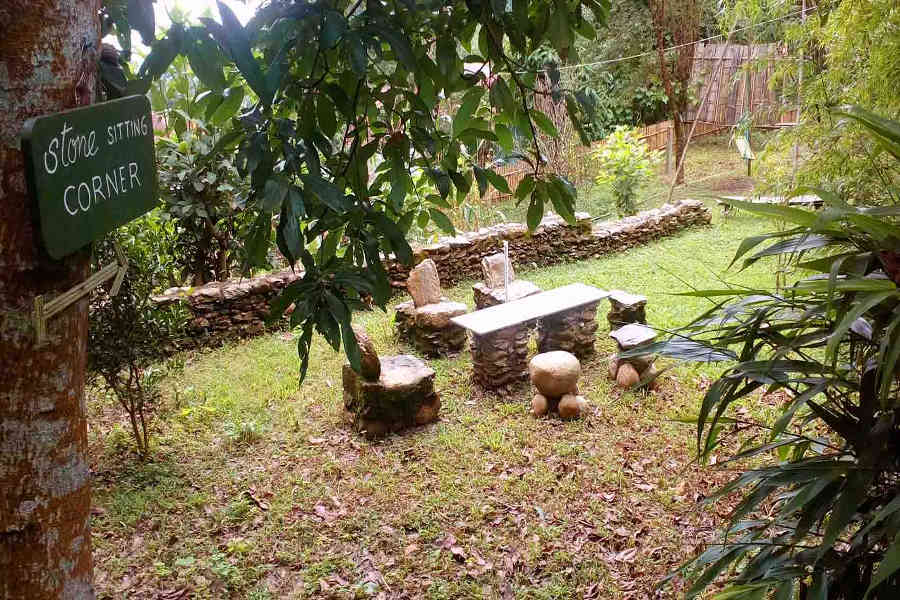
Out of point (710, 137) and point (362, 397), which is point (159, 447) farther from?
point (710, 137)

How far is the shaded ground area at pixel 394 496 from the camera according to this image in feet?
9.74

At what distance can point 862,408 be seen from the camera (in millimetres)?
1555

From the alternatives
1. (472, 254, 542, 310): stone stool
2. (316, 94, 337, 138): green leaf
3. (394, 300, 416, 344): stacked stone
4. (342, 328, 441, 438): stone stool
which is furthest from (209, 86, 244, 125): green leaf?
(472, 254, 542, 310): stone stool

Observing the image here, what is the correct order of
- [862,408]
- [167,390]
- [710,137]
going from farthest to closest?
[710,137] < [167,390] < [862,408]

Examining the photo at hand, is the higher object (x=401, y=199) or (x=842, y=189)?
(x=401, y=199)

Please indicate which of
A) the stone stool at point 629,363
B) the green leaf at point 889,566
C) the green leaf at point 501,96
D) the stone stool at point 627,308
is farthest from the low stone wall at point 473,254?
the green leaf at point 889,566

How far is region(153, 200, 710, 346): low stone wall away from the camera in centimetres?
579

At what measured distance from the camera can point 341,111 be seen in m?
1.47

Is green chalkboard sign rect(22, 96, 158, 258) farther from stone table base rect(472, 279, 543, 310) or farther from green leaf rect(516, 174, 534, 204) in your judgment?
stone table base rect(472, 279, 543, 310)

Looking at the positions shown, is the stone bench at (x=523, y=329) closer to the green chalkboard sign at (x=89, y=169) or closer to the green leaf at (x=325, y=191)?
the green leaf at (x=325, y=191)

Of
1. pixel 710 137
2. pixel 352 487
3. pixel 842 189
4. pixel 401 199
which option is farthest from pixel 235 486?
pixel 710 137

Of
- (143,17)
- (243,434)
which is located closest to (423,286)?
(243,434)

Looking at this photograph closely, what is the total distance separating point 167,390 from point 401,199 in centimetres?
387

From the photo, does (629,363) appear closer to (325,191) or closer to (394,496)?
(394,496)
